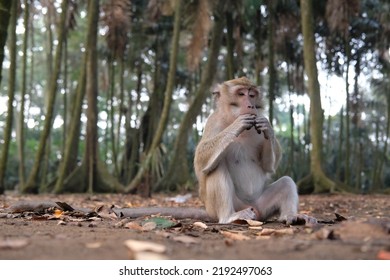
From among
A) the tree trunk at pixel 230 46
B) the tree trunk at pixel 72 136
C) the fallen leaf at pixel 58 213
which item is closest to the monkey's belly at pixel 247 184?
the fallen leaf at pixel 58 213

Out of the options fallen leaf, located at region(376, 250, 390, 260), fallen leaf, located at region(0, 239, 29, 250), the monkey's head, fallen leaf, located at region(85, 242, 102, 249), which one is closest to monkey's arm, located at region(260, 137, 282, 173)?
the monkey's head

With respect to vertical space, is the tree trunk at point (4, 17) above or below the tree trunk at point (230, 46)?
below

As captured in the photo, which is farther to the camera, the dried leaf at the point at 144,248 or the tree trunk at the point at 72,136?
the tree trunk at the point at 72,136

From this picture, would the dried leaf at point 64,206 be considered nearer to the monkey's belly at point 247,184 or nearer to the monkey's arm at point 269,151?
the monkey's belly at point 247,184

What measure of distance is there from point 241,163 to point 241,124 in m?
0.58

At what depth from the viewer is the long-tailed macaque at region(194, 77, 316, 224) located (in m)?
4.43

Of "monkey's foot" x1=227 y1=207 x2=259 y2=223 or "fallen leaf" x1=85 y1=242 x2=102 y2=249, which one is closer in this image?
"fallen leaf" x1=85 y1=242 x2=102 y2=249

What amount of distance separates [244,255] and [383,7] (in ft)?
48.6

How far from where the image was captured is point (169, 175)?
13047 mm

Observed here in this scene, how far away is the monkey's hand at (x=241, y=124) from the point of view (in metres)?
4.32

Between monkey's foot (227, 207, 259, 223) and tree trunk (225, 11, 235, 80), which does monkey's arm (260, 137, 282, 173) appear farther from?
tree trunk (225, 11, 235, 80)

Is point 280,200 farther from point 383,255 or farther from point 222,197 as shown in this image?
point 383,255
